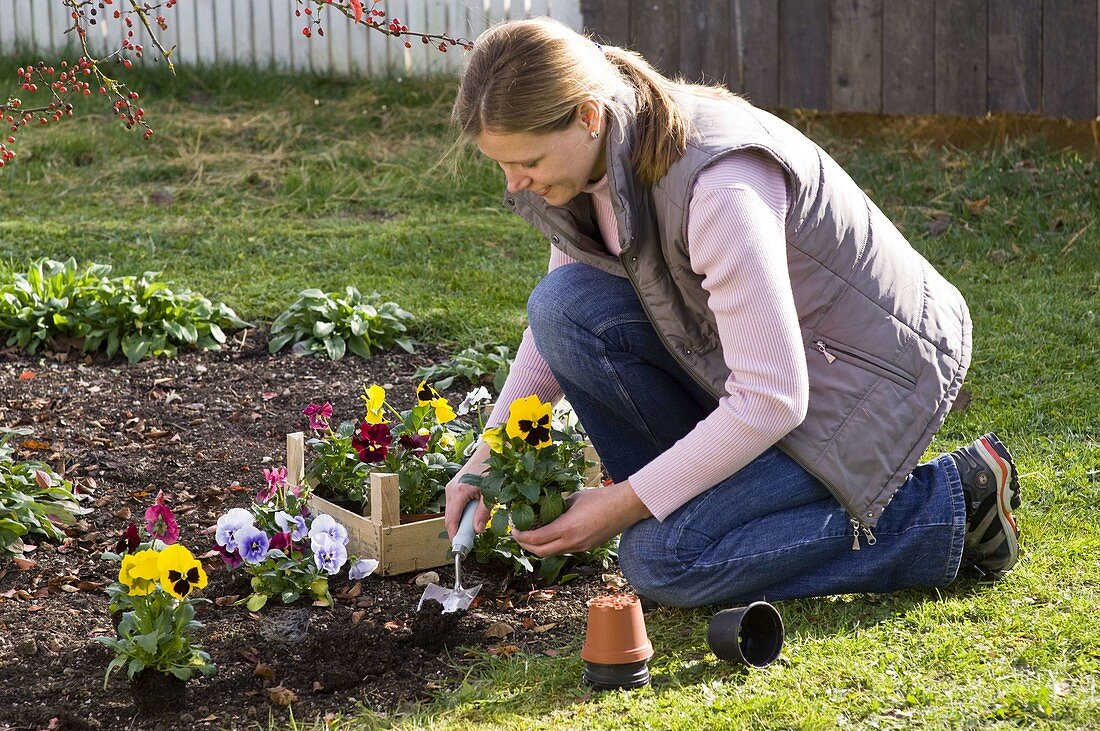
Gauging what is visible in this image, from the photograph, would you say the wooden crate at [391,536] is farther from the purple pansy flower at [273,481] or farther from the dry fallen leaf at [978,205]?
the dry fallen leaf at [978,205]

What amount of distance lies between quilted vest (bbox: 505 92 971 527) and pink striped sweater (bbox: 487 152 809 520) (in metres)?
0.10

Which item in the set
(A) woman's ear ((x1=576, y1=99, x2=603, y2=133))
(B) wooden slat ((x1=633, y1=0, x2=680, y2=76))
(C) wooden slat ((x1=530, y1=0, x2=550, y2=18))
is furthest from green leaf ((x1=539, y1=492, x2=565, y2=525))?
(C) wooden slat ((x1=530, y1=0, x2=550, y2=18))

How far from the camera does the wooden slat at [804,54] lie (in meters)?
6.80

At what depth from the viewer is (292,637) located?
265 cm

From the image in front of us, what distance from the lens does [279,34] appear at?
8344 mm

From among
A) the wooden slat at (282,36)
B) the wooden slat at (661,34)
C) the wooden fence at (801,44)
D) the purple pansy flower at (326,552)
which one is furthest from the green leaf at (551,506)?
the wooden slat at (282,36)

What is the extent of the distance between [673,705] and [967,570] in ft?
2.96

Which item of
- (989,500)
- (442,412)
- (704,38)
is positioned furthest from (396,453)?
(704,38)

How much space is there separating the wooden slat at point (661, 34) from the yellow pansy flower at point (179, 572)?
5500 mm

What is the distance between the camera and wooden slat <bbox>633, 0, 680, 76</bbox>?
7.22 m

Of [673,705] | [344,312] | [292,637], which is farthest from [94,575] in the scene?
[344,312]

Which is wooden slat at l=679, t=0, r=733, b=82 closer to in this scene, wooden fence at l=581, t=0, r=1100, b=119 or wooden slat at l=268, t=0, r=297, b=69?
wooden fence at l=581, t=0, r=1100, b=119

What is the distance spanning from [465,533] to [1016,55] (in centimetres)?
490

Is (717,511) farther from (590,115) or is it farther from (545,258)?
(545,258)
